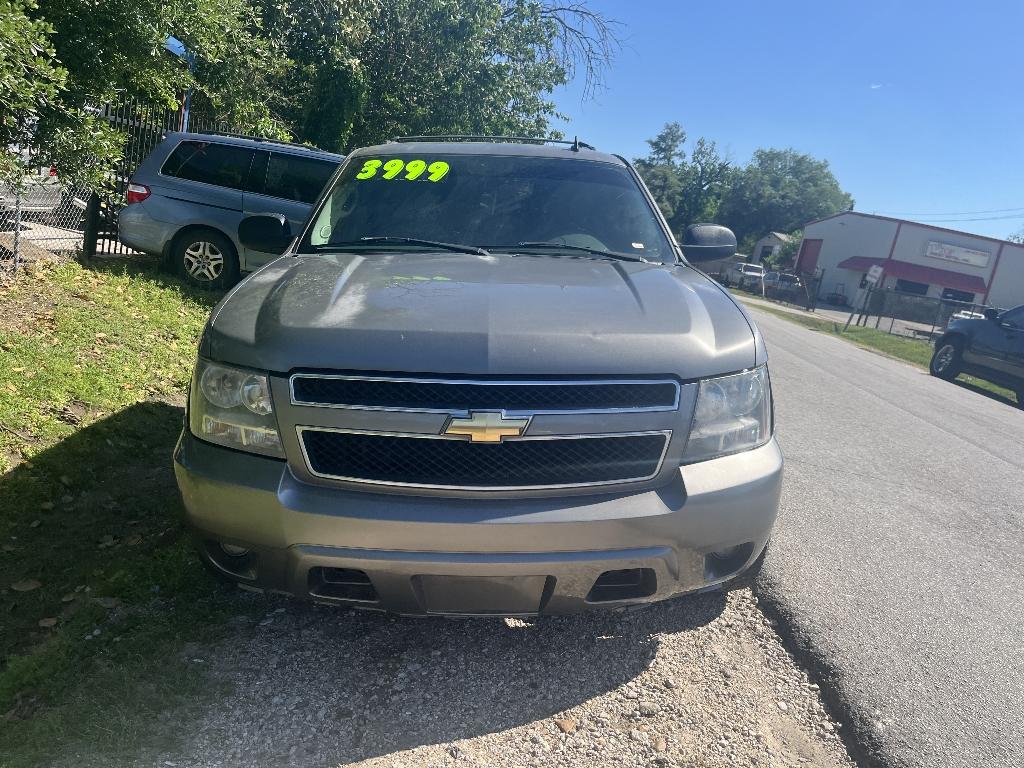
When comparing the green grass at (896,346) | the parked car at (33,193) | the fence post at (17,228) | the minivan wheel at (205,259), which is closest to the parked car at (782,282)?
the green grass at (896,346)

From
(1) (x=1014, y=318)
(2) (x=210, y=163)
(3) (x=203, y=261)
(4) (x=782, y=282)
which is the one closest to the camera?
(3) (x=203, y=261)

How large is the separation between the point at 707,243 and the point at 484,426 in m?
2.42

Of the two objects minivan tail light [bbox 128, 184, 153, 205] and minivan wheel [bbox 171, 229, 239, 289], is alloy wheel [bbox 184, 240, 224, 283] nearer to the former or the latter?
minivan wheel [bbox 171, 229, 239, 289]

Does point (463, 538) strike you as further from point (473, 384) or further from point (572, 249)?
point (572, 249)

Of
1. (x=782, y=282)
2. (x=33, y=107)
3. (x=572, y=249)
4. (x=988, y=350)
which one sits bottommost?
(x=988, y=350)

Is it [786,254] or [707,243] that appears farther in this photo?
[786,254]

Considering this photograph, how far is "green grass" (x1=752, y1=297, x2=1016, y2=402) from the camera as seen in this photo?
51.6ft

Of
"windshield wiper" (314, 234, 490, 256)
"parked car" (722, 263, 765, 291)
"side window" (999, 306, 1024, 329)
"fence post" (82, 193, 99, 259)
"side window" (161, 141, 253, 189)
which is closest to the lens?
"windshield wiper" (314, 234, 490, 256)

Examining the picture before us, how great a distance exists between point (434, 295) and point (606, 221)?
4.71 ft

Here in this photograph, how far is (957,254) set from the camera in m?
48.7

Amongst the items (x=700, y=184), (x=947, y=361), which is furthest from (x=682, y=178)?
(x=947, y=361)

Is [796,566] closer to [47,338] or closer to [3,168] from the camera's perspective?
[47,338]

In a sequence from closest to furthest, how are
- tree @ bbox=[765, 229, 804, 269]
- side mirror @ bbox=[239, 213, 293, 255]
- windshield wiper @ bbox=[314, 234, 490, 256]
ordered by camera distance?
windshield wiper @ bbox=[314, 234, 490, 256], side mirror @ bbox=[239, 213, 293, 255], tree @ bbox=[765, 229, 804, 269]

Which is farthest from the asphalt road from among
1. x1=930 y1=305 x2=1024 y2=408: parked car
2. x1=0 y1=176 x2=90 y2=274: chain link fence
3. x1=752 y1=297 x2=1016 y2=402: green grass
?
x1=752 y1=297 x2=1016 y2=402: green grass
